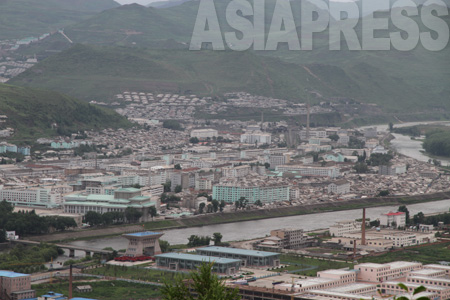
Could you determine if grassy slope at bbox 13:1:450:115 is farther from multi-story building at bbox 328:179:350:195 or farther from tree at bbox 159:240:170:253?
tree at bbox 159:240:170:253

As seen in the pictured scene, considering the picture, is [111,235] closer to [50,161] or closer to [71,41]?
[50,161]

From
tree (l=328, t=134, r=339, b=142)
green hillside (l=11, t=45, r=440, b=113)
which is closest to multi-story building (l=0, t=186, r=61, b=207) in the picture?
tree (l=328, t=134, r=339, b=142)

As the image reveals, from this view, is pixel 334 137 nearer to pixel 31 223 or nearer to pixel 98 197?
pixel 98 197

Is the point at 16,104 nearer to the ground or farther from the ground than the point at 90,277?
farther from the ground

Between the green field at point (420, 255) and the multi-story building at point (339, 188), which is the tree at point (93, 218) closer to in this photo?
the green field at point (420, 255)

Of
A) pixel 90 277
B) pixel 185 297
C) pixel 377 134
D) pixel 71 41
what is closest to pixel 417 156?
pixel 377 134
